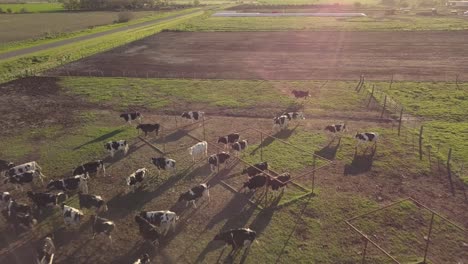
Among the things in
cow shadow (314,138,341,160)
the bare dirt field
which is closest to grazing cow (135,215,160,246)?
cow shadow (314,138,341,160)

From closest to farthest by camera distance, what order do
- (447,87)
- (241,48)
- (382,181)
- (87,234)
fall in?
(87,234) → (382,181) → (447,87) → (241,48)

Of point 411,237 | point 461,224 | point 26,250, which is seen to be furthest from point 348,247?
point 26,250

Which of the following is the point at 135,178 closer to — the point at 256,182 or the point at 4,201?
the point at 4,201

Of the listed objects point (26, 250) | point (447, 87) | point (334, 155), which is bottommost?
point (26, 250)

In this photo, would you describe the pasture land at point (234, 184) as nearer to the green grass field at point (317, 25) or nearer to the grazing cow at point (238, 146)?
the grazing cow at point (238, 146)

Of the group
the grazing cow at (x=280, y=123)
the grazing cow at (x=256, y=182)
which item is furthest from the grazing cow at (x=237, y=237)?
the grazing cow at (x=280, y=123)

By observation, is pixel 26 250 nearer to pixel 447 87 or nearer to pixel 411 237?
pixel 411 237

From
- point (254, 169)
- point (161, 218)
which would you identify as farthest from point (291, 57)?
point (161, 218)

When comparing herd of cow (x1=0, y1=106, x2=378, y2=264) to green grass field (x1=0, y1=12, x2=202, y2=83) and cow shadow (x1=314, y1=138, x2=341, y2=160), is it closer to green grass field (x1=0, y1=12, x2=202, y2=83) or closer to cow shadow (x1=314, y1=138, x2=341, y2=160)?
cow shadow (x1=314, y1=138, x2=341, y2=160)
